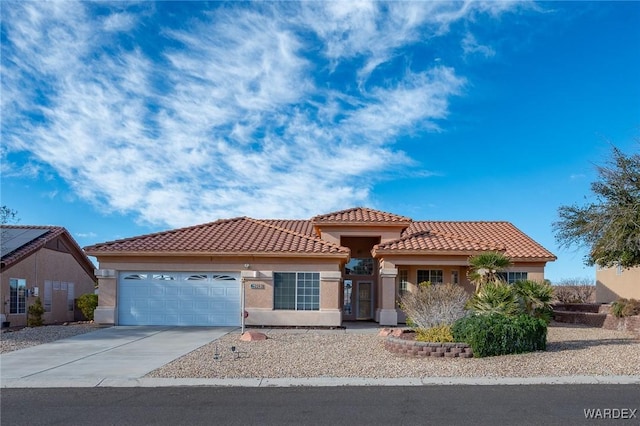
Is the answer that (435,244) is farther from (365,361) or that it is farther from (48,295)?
(48,295)

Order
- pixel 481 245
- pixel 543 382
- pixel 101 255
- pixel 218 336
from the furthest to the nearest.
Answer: pixel 481 245 < pixel 101 255 < pixel 218 336 < pixel 543 382

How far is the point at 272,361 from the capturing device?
13.4 meters

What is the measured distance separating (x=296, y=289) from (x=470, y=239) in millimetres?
8229

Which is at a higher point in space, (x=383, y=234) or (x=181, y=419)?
(x=383, y=234)

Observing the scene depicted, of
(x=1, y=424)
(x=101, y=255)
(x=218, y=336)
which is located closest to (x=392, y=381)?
(x=1, y=424)

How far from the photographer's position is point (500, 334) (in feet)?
45.2

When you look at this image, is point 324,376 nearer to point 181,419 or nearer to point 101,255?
point 181,419

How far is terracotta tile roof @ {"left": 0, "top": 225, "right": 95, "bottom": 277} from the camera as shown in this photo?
79.1 feet

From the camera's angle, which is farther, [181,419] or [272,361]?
[272,361]

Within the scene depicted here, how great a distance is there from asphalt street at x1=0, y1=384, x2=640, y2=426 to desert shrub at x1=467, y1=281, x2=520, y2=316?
4.94 metres

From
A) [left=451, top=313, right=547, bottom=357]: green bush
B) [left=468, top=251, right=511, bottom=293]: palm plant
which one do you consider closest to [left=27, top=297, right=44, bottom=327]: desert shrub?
[left=468, top=251, right=511, bottom=293]: palm plant

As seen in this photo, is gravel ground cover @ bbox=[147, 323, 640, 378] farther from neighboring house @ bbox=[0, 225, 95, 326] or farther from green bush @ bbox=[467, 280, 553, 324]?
neighboring house @ bbox=[0, 225, 95, 326]

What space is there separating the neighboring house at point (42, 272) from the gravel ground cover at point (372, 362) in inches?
469

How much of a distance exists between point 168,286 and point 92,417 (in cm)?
1437
